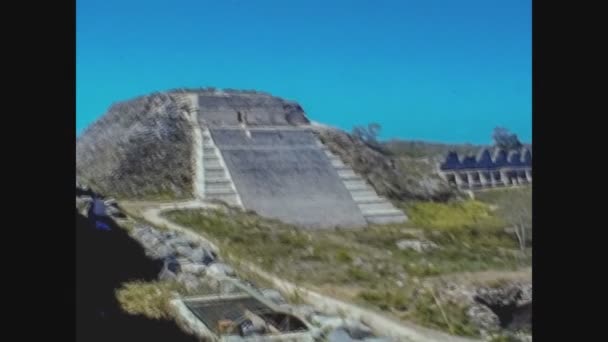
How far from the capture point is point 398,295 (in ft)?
16.8

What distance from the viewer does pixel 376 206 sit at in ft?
18.4

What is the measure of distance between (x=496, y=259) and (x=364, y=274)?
0.94m

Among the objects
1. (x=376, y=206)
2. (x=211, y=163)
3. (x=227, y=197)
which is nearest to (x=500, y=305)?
(x=376, y=206)

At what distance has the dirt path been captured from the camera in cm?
498

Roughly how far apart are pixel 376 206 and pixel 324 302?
2.91 feet

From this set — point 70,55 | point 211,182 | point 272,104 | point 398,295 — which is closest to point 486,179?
point 398,295

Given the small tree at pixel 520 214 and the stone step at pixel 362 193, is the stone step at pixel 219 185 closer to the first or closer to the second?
the stone step at pixel 362 193

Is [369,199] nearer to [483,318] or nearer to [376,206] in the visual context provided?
[376,206]

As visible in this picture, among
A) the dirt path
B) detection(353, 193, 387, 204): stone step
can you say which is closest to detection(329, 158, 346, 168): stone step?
detection(353, 193, 387, 204): stone step

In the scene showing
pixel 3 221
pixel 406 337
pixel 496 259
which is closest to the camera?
pixel 3 221

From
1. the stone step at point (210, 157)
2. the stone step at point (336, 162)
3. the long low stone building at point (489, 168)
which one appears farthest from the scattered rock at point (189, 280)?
the long low stone building at point (489, 168)

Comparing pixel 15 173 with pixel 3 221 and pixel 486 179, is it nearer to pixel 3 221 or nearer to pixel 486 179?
pixel 3 221

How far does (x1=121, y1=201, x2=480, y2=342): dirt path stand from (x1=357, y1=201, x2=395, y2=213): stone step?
2.58 feet

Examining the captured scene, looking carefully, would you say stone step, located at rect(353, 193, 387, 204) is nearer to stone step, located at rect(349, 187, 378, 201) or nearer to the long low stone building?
stone step, located at rect(349, 187, 378, 201)
